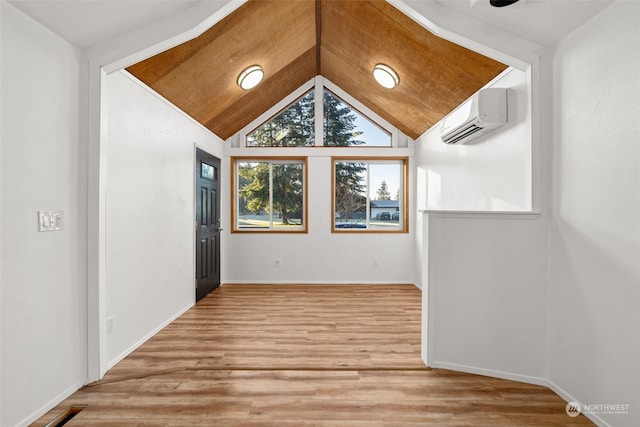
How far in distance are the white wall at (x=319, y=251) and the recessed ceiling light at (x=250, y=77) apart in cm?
140

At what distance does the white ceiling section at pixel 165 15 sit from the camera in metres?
1.96

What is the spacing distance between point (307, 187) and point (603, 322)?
4.19 m

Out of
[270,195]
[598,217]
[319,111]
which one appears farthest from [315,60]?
[598,217]

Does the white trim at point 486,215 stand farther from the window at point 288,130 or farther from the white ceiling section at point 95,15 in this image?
the window at point 288,130

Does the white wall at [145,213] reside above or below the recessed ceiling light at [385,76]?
below

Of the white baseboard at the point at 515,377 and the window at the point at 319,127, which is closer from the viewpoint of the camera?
the white baseboard at the point at 515,377

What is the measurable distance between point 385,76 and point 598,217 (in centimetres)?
284

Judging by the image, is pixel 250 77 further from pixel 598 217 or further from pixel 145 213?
pixel 598 217

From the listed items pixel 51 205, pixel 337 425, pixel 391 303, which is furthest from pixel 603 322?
pixel 51 205

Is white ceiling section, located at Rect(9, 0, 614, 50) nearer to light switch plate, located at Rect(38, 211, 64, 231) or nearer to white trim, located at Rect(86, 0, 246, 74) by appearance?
white trim, located at Rect(86, 0, 246, 74)

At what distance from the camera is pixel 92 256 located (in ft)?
7.77

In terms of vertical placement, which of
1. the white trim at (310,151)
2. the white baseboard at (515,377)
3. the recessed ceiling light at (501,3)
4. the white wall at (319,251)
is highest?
the recessed ceiling light at (501,3)

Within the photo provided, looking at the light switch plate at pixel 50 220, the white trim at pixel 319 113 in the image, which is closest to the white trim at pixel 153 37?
the light switch plate at pixel 50 220

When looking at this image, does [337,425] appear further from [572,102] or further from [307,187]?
[307,187]
